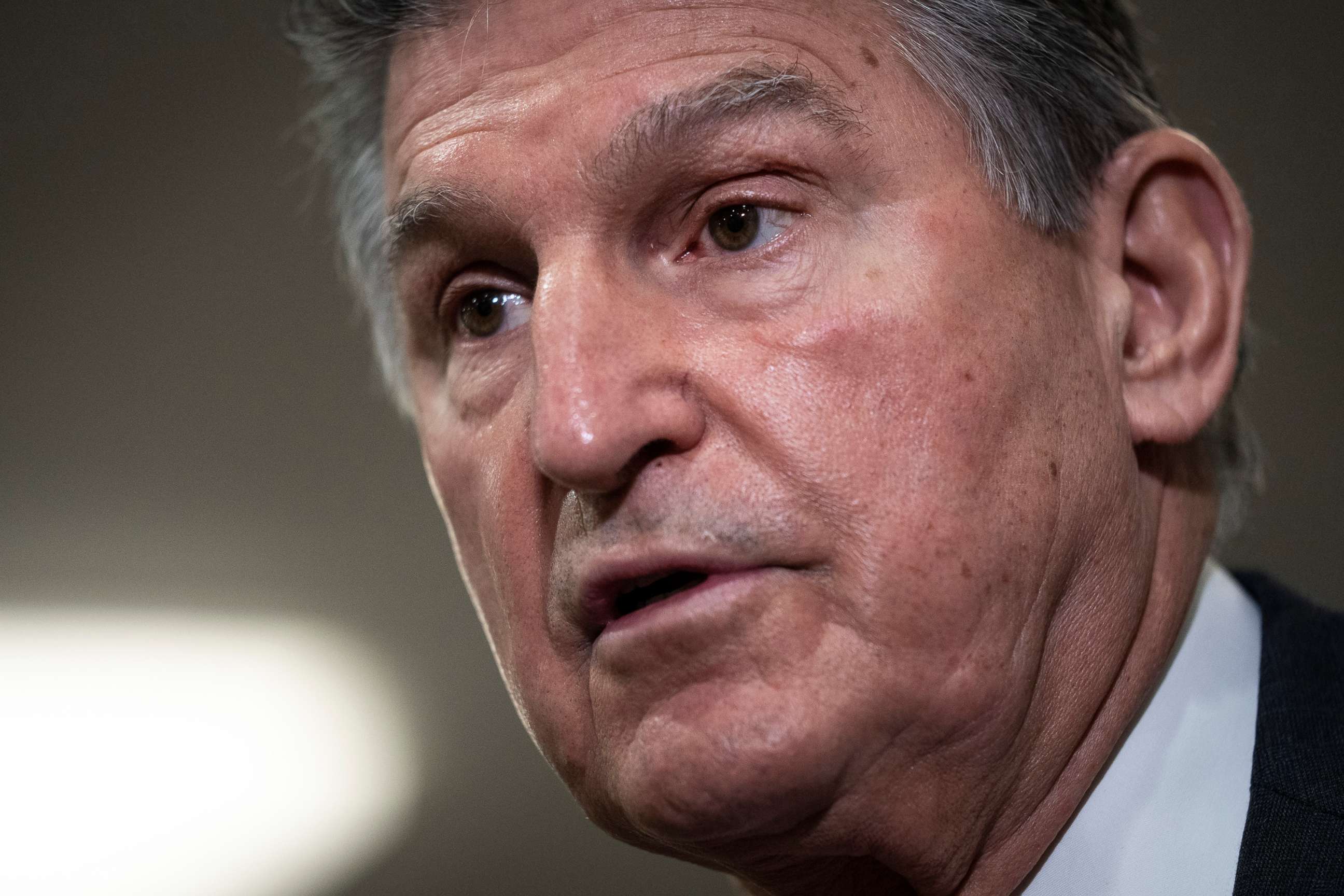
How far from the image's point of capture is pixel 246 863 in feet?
9.33

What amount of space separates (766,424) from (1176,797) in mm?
637

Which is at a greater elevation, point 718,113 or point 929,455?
point 718,113

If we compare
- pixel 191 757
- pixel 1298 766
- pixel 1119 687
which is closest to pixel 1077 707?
pixel 1119 687

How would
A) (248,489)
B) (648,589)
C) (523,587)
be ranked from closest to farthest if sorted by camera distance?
1. (648,589)
2. (523,587)
3. (248,489)

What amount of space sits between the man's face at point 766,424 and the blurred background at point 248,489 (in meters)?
1.78

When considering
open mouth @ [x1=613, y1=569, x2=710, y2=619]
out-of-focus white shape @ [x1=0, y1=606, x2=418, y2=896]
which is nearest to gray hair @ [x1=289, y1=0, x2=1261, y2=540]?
open mouth @ [x1=613, y1=569, x2=710, y2=619]

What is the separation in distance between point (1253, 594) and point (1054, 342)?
0.60 m

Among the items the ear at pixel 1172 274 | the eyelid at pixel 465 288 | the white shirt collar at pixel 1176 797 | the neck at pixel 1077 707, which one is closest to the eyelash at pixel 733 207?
the eyelid at pixel 465 288

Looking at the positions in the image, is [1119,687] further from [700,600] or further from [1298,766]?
[700,600]

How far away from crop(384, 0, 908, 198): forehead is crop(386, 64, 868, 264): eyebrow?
1cm

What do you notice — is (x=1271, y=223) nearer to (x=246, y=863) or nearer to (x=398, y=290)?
(x=398, y=290)

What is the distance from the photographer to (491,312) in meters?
1.49

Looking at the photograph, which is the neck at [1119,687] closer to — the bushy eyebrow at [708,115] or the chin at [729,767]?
the chin at [729,767]

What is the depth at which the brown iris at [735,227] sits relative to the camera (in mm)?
1270
